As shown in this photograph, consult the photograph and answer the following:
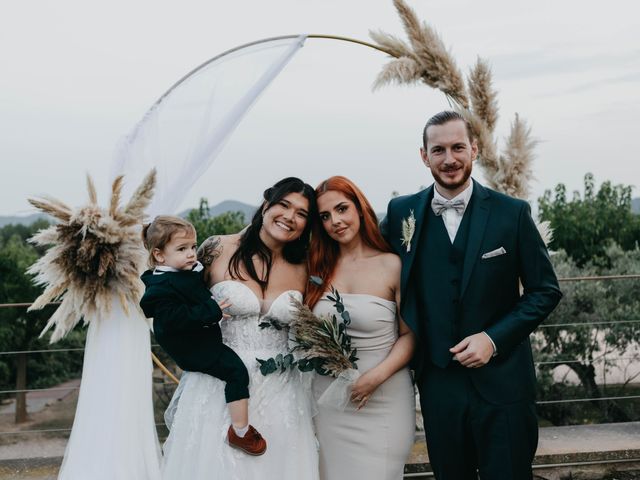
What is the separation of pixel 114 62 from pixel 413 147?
214 cm

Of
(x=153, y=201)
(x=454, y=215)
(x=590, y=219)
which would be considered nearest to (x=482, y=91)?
(x=454, y=215)

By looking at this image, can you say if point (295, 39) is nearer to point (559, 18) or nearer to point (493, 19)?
point (493, 19)

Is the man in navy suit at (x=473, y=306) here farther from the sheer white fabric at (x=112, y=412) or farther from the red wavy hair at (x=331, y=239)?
the sheer white fabric at (x=112, y=412)

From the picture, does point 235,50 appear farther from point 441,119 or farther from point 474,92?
point 441,119

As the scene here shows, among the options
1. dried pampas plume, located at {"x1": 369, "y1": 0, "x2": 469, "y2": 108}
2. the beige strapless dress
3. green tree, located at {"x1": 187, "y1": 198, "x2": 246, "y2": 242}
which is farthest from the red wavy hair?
green tree, located at {"x1": 187, "y1": 198, "x2": 246, "y2": 242}

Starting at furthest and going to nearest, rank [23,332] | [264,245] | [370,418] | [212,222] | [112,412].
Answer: [212,222] → [23,332] → [112,412] → [264,245] → [370,418]

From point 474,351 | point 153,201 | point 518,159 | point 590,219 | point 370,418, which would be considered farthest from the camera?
point 590,219

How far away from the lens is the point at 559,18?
18.8 feet

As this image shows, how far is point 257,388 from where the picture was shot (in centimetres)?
303

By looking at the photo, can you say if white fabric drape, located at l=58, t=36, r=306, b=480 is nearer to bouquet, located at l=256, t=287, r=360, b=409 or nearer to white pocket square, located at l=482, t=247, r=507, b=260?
bouquet, located at l=256, t=287, r=360, b=409

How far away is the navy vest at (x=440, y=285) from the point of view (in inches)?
114

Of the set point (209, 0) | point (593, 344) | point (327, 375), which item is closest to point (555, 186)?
point (593, 344)

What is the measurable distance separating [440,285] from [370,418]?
674 mm

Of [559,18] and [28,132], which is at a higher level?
[559,18]
